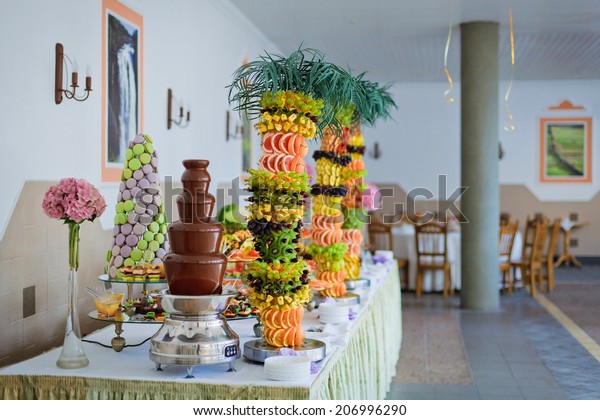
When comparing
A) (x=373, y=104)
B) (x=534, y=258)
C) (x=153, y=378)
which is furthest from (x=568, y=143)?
(x=153, y=378)

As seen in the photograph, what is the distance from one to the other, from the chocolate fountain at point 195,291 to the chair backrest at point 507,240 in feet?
21.7

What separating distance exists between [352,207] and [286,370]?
6.89 feet

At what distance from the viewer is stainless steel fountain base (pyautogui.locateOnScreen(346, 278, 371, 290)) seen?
400cm

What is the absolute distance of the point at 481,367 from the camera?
5.25 metres

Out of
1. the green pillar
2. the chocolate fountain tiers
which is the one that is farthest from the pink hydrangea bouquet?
the green pillar

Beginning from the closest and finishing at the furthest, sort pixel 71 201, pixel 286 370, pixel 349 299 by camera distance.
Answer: pixel 286 370 → pixel 71 201 → pixel 349 299

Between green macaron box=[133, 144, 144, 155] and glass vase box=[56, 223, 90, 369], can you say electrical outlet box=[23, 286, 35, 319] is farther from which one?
glass vase box=[56, 223, 90, 369]

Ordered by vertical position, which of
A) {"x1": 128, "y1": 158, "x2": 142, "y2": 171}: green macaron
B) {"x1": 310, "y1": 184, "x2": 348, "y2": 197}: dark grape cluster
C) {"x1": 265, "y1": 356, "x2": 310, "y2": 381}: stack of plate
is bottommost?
{"x1": 265, "y1": 356, "x2": 310, "y2": 381}: stack of plate

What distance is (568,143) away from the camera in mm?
11977

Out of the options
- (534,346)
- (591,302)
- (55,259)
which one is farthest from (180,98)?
(591,302)

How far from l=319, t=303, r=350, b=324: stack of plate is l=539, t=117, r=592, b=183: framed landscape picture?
385 inches

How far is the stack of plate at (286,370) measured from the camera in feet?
6.88

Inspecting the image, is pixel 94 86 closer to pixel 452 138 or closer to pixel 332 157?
pixel 332 157

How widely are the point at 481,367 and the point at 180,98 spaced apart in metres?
2.86
